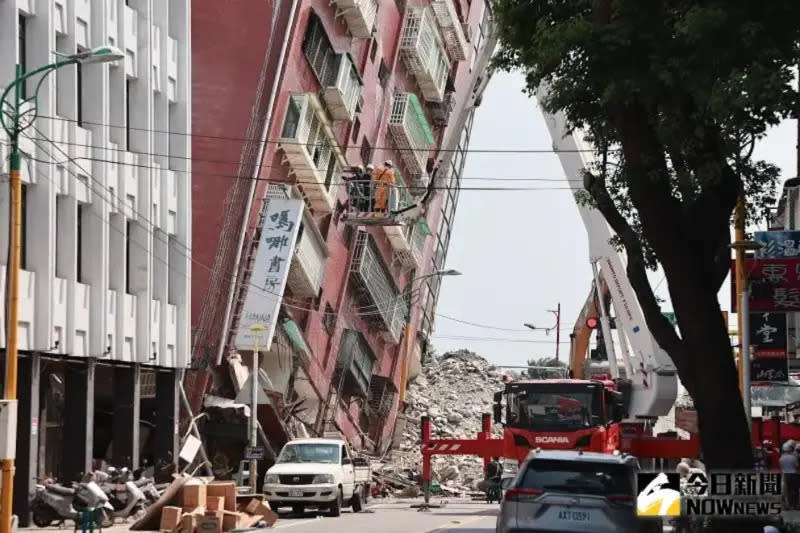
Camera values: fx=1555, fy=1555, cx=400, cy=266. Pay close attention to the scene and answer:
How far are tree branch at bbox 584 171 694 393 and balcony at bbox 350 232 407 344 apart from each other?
40.5 m

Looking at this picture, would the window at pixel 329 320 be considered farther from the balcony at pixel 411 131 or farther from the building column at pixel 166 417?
the building column at pixel 166 417

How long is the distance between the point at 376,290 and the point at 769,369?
106 ft

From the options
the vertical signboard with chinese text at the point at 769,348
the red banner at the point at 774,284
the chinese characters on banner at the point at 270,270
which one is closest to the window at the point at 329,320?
the chinese characters on banner at the point at 270,270

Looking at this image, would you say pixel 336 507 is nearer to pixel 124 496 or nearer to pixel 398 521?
pixel 398 521

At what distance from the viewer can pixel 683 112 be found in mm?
19906

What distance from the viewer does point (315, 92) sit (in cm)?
5497

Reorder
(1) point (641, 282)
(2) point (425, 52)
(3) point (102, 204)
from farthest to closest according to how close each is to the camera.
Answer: (2) point (425, 52) < (3) point (102, 204) < (1) point (641, 282)

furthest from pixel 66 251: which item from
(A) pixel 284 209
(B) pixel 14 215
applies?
(A) pixel 284 209

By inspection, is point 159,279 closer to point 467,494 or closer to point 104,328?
point 104,328

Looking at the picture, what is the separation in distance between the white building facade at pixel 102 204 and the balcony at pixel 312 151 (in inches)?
283

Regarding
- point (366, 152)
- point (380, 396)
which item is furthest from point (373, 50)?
point (380, 396)

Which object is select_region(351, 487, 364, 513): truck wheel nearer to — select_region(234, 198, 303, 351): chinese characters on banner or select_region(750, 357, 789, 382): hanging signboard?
select_region(234, 198, 303, 351): chinese characters on banner

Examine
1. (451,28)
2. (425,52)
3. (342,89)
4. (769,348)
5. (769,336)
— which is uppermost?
(451,28)

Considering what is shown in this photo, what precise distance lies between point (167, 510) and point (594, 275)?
1805cm
